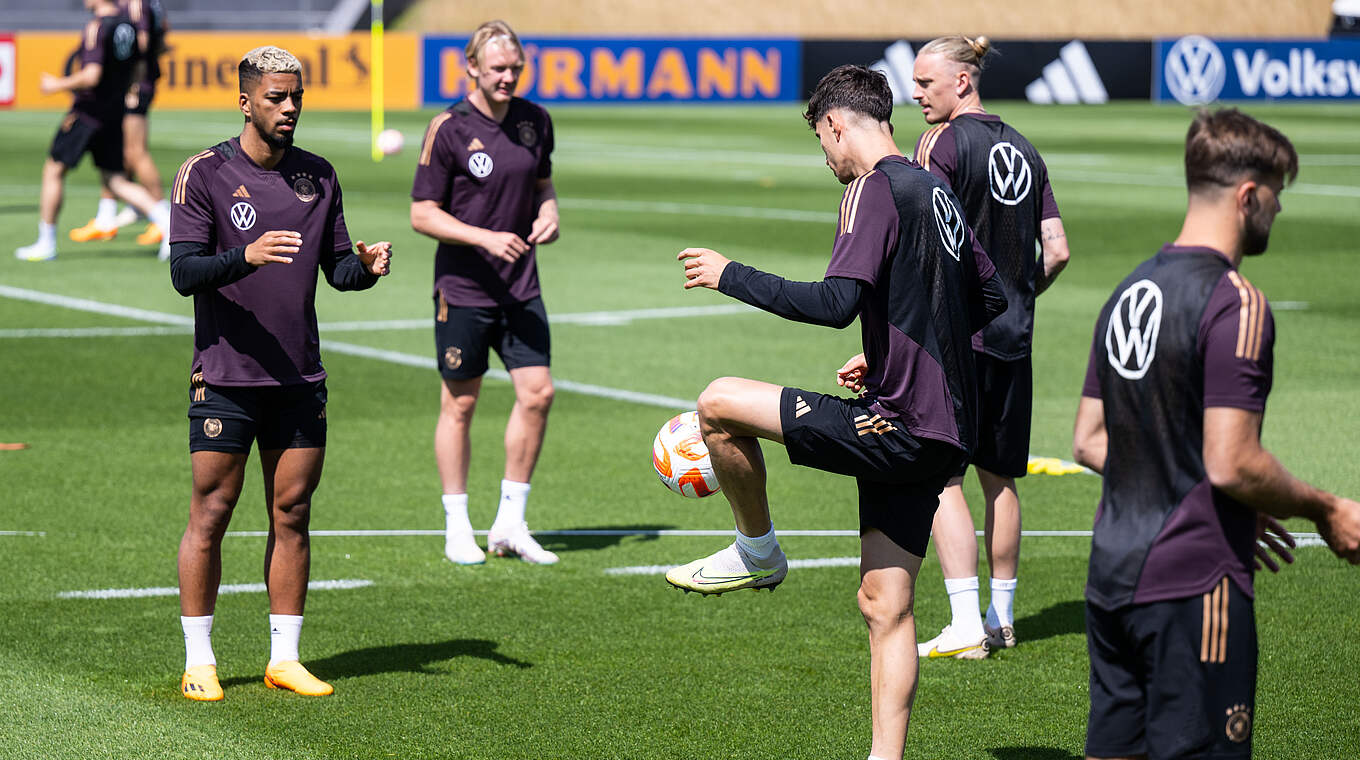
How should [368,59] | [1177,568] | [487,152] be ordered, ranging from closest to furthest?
[1177,568] → [487,152] → [368,59]

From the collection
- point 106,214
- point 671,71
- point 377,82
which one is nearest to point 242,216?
point 106,214

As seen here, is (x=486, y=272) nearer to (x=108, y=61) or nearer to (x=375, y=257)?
(x=375, y=257)

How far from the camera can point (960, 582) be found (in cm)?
719

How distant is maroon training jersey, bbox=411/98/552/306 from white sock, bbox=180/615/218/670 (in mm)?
2761

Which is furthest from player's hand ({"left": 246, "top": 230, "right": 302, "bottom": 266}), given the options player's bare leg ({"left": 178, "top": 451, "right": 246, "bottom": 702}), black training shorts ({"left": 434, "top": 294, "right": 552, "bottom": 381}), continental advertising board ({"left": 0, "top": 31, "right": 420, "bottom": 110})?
continental advertising board ({"left": 0, "top": 31, "right": 420, "bottom": 110})

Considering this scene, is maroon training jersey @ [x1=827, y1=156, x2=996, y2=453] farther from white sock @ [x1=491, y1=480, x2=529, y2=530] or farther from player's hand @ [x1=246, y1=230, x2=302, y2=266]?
white sock @ [x1=491, y1=480, x2=529, y2=530]

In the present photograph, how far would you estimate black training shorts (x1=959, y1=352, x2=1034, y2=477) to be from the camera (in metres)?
7.23

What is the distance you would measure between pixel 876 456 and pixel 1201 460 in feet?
4.66

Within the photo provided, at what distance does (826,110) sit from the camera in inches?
216

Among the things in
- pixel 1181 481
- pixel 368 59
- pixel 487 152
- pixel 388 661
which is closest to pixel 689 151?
pixel 368 59

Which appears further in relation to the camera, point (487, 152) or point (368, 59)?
point (368, 59)

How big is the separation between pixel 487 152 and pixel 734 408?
3.77 m

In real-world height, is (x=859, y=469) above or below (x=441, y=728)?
above

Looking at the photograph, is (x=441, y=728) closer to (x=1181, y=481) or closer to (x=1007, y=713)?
(x=1007, y=713)
